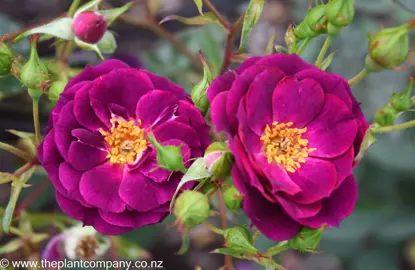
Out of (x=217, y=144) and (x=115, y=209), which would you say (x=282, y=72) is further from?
(x=115, y=209)

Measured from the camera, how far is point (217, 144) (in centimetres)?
70

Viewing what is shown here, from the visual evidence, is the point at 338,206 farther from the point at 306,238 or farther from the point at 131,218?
the point at 131,218

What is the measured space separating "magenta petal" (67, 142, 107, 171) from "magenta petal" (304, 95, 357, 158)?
0.32 meters

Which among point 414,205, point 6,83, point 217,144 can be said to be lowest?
point 414,205

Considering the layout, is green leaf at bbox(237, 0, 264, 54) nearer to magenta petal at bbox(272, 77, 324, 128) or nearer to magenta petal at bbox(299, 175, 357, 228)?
magenta petal at bbox(272, 77, 324, 128)

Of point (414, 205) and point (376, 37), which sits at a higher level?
point (376, 37)

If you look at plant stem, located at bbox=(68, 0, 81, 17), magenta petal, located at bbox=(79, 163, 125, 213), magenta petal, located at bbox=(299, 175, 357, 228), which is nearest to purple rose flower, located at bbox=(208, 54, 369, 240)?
magenta petal, located at bbox=(299, 175, 357, 228)

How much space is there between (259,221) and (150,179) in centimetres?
19

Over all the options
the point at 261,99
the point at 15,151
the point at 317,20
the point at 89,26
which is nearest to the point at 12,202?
the point at 15,151

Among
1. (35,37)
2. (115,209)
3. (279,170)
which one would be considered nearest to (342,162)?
(279,170)

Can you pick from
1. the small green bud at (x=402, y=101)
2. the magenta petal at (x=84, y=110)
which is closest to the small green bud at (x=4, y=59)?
the magenta petal at (x=84, y=110)

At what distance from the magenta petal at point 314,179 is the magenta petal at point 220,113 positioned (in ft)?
0.46

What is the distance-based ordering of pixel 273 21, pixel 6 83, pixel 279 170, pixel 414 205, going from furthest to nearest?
pixel 273 21 → pixel 414 205 → pixel 6 83 → pixel 279 170

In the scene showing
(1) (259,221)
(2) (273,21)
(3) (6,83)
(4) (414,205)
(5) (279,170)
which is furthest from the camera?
(2) (273,21)
